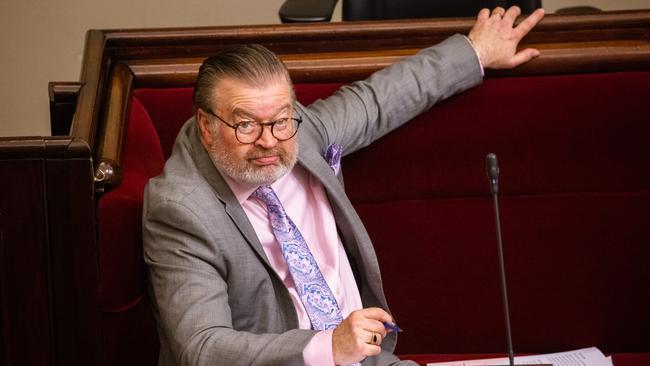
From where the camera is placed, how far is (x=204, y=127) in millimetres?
1727

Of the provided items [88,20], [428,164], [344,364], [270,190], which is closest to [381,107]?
[428,164]

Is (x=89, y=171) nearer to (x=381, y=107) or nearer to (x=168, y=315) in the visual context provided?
(x=168, y=315)

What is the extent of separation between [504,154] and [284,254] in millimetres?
595

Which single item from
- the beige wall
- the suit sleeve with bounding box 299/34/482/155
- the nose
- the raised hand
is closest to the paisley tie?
the nose

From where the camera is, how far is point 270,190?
177 centimetres

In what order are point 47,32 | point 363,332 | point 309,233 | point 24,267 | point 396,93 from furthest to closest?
1. point 47,32
2. point 396,93
3. point 309,233
4. point 24,267
5. point 363,332

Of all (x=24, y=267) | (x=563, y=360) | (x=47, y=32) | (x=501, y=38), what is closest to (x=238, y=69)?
(x=24, y=267)

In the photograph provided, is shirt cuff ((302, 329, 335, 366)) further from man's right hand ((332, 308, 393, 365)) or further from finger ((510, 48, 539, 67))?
finger ((510, 48, 539, 67))

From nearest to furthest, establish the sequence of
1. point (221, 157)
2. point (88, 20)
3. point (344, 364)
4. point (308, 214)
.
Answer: point (344, 364) < point (221, 157) < point (308, 214) < point (88, 20)

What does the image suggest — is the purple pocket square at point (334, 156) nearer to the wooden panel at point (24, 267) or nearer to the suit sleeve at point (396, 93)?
the suit sleeve at point (396, 93)

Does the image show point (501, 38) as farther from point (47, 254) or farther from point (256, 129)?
point (47, 254)

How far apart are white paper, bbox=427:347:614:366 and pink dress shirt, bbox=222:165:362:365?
32 cm

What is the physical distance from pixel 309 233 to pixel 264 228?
0.36ft

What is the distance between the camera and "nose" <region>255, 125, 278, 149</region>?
5.47 feet
